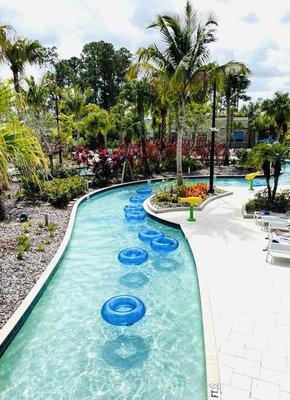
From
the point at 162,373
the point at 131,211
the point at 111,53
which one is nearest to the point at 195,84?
the point at 131,211

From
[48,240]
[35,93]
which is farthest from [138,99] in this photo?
[48,240]

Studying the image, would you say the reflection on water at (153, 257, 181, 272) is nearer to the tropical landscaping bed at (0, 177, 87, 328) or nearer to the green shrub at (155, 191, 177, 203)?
the tropical landscaping bed at (0, 177, 87, 328)


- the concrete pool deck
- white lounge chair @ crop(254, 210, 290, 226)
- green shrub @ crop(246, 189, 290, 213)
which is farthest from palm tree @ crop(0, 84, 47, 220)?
green shrub @ crop(246, 189, 290, 213)

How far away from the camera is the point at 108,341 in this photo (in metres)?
7.22

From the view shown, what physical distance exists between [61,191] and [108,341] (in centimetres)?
1234

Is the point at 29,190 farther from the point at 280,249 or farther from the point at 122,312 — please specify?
the point at 280,249

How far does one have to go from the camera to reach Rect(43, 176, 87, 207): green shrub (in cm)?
1817

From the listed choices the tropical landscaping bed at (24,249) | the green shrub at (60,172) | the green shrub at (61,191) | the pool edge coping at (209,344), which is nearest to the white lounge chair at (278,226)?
the pool edge coping at (209,344)

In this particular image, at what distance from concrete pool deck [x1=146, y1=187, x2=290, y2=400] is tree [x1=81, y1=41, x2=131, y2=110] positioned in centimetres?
5093

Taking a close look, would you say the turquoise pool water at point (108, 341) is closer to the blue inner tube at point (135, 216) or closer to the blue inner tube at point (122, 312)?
the blue inner tube at point (122, 312)

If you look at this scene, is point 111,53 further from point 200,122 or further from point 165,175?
point 165,175

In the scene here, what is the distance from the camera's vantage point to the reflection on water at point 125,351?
6.55 meters

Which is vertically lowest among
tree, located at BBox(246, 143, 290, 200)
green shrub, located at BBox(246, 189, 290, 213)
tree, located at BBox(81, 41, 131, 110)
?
green shrub, located at BBox(246, 189, 290, 213)

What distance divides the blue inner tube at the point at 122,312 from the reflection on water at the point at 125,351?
1.11ft
